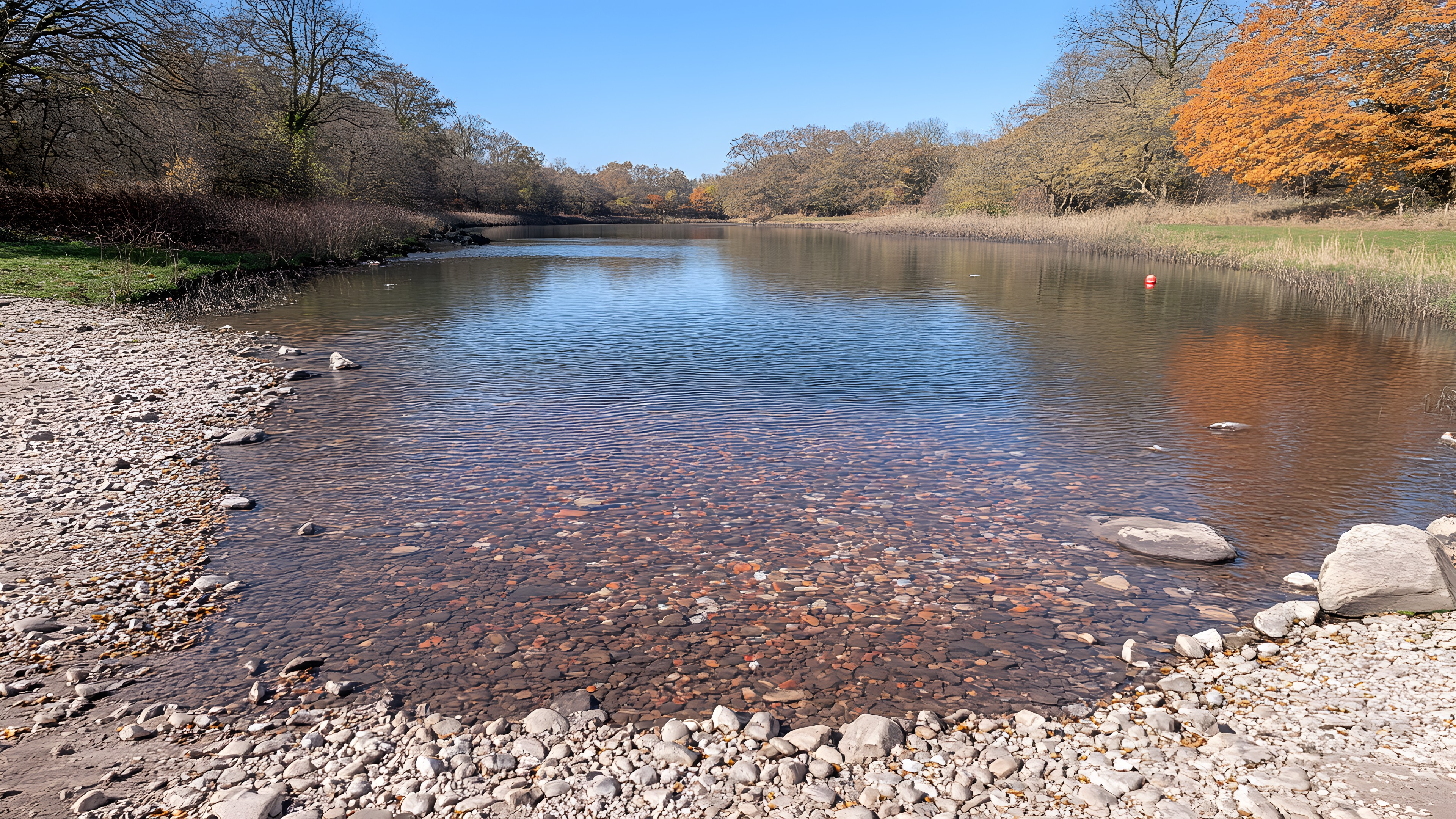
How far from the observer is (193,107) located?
24875 millimetres

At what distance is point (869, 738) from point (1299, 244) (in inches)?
1196

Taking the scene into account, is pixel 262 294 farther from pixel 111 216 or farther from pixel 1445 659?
pixel 1445 659

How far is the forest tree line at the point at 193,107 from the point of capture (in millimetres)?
21406

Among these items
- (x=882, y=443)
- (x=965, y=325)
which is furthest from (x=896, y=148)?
(x=882, y=443)

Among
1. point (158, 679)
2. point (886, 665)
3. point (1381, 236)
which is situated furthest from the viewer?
point (1381, 236)

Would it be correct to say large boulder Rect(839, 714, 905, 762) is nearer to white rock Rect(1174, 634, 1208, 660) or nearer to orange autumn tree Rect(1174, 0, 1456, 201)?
white rock Rect(1174, 634, 1208, 660)

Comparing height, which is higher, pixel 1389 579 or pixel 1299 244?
pixel 1299 244

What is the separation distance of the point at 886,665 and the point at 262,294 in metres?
20.6

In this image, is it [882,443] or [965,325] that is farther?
[965,325]

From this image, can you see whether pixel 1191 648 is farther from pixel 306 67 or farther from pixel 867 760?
pixel 306 67

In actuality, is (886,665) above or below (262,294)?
below

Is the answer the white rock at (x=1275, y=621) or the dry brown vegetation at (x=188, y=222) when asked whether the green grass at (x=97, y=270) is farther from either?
the white rock at (x=1275, y=621)

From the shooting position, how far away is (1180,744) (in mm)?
3775

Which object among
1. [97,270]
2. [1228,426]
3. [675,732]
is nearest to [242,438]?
[675,732]
